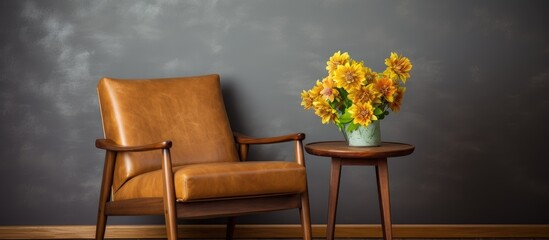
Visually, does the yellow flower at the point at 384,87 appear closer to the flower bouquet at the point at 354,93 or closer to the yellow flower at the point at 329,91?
the flower bouquet at the point at 354,93

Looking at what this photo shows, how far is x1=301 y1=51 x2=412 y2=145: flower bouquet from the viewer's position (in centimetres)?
289

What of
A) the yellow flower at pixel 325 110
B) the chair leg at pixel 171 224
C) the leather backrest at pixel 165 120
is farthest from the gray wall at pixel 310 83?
the chair leg at pixel 171 224

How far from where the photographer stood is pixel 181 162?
3230 mm

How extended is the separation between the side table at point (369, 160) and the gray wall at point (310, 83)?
2.34 feet

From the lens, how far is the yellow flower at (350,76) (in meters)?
2.88

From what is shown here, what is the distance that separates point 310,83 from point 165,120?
80cm

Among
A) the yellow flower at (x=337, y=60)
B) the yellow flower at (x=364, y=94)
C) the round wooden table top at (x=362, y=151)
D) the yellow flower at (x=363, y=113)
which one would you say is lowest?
the round wooden table top at (x=362, y=151)

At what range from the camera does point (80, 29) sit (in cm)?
368

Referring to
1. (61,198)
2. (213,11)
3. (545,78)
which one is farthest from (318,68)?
(61,198)

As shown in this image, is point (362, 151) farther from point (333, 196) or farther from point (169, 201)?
point (169, 201)

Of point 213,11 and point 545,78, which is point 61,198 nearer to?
point 213,11

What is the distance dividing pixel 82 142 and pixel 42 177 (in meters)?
0.27

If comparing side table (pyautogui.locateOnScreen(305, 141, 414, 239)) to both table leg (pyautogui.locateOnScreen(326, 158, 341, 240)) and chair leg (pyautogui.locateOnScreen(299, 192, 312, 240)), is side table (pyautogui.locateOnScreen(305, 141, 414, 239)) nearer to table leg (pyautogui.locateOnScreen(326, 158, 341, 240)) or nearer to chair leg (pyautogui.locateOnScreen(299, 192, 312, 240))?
table leg (pyautogui.locateOnScreen(326, 158, 341, 240))

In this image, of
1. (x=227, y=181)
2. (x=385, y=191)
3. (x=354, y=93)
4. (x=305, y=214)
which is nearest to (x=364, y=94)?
(x=354, y=93)
